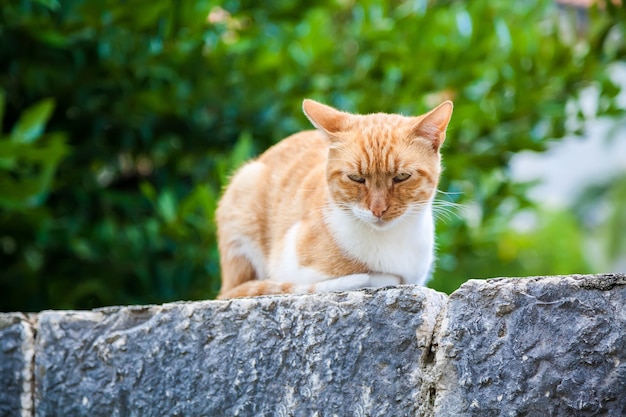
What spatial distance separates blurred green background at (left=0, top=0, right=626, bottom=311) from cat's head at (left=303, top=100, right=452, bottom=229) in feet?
3.86

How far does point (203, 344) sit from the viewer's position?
8.00ft

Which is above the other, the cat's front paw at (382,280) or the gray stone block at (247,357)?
the cat's front paw at (382,280)

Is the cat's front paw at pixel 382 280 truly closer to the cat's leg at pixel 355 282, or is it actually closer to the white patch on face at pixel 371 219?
the cat's leg at pixel 355 282

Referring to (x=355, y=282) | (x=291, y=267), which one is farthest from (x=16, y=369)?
(x=355, y=282)

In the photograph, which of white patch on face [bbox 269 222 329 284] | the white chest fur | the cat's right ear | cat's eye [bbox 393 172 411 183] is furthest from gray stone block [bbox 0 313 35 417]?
cat's eye [bbox 393 172 411 183]

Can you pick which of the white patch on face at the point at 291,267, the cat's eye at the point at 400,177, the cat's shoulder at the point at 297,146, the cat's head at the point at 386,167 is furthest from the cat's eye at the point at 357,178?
the cat's shoulder at the point at 297,146

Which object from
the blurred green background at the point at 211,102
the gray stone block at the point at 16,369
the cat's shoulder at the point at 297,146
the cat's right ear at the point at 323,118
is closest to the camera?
the gray stone block at the point at 16,369

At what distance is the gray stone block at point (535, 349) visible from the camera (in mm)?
1940

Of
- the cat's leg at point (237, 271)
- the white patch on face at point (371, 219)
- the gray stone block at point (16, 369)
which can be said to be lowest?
the gray stone block at point (16, 369)

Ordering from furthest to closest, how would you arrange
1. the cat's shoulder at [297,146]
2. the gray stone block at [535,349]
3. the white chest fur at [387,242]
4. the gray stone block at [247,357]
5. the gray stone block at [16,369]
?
the cat's shoulder at [297,146]
the white chest fur at [387,242]
the gray stone block at [16,369]
the gray stone block at [247,357]
the gray stone block at [535,349]

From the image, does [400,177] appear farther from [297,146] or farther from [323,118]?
[297,146]

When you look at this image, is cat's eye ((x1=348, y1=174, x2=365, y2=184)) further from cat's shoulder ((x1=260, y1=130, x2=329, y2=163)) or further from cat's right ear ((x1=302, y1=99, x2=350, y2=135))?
cat's shoulder ((x1=260, y1=130, x2=329, y2=163))

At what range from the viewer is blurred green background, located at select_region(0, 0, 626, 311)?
13.3 ft

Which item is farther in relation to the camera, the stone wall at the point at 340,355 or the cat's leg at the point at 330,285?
the cat's leg at the point at 330,285
